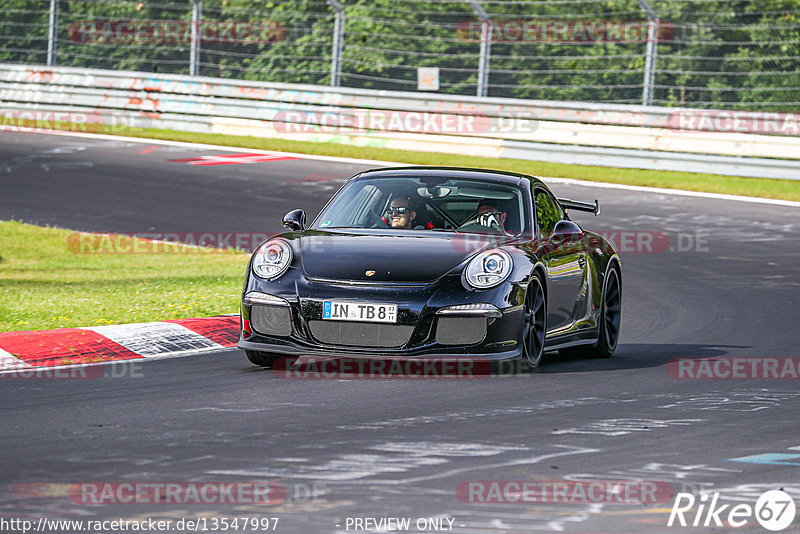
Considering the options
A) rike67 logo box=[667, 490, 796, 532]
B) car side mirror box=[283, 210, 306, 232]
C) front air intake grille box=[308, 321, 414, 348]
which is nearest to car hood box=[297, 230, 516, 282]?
front air intake grille box=[308, 321, 414, 348]

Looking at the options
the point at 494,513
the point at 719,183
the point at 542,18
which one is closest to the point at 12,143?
the point at 542,18

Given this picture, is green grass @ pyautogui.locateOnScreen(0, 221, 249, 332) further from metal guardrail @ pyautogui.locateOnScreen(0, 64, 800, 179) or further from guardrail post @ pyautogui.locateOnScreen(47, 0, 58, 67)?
guardrail post @ pyautogui.locateOnScreen(47, 0, 58, 67)

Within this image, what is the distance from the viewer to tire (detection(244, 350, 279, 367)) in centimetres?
862

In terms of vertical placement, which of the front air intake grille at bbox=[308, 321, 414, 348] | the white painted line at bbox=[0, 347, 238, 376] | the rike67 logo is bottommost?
the white painted line at bbox=[0, 347, 238, 376]

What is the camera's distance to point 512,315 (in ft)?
26.8

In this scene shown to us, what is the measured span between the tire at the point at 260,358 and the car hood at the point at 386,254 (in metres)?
0.65

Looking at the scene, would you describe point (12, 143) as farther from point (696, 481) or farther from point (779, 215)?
point (696, 481)

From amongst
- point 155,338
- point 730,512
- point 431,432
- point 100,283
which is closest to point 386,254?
point 155,338

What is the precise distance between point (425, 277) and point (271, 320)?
92 cm

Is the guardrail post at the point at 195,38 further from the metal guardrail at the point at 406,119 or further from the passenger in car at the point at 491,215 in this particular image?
the passenger in car at the point at 491,215

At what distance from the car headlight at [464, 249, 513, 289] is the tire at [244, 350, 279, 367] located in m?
1.34

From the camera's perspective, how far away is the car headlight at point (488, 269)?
8.15 meters

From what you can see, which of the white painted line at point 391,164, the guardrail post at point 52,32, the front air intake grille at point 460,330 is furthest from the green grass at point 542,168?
the front air intake grille at point 460,330

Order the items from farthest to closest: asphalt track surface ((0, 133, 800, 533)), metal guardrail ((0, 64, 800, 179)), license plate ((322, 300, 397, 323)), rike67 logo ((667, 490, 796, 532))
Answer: metal guardrail ((0, 64, 800, 179)) < license plate ((322, 300, 397, 323)) < asphalt track surface ((0, 133, 800, 533)) < rike67 logo ((667, 490, 796, 532))
